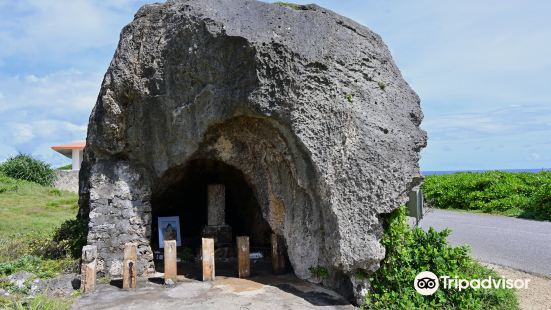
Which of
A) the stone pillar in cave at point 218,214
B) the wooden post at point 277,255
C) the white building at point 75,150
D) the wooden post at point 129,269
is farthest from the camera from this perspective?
the white building at point 75,150

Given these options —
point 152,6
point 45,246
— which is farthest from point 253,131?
point 45,246

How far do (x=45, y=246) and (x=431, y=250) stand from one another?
6764mm

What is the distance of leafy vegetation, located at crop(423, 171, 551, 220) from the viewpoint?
1389 cm

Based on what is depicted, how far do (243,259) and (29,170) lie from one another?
22.2 m

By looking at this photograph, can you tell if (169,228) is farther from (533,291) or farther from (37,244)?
(533,291)

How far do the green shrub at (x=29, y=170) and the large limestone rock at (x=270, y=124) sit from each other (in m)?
19.7

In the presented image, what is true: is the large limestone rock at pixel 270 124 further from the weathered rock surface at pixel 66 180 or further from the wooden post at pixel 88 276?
the weathered rock surface at pixel 66 180

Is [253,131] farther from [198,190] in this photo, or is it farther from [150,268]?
[198,190]

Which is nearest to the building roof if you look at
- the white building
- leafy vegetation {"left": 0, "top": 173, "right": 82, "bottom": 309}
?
the white building

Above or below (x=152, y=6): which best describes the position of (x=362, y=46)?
below

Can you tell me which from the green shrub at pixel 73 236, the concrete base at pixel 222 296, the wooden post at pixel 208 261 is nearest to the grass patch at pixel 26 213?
the green shrub at pixel 73 236

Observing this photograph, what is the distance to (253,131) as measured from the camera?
23.1ft

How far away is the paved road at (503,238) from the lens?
852 centimetres

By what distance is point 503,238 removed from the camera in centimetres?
1072
